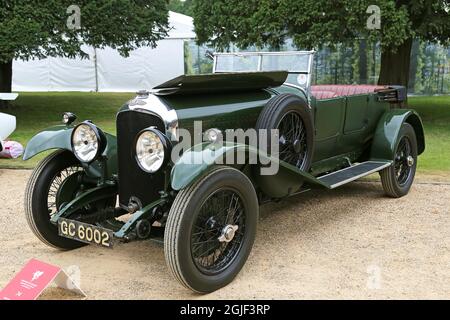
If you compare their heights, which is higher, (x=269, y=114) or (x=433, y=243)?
(x=269, y=114)

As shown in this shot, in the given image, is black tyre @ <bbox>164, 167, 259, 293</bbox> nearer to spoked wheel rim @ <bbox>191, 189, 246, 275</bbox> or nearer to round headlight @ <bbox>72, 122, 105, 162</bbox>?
spoked wheel rim @ <bbox>191, 189, 246, 275</bbox>

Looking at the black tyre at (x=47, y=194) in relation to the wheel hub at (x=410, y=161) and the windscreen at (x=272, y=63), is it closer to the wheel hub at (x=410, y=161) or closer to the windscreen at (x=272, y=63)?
the windscreen at (x=272, y=63)

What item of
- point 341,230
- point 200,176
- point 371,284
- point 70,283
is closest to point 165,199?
point 200,176

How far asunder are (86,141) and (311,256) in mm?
1963

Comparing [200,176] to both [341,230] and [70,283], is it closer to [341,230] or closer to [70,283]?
[70,283]

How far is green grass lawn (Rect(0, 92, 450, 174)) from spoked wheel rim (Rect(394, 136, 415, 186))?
1.19 meters

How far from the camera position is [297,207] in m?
5.59

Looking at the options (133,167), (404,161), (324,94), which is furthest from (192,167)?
(404,161)

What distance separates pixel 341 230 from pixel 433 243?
2.59 feet

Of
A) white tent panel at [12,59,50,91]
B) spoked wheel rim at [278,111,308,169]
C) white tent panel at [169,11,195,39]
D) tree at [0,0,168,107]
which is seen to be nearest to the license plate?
spoked wheel rim at [278,111,308,169]

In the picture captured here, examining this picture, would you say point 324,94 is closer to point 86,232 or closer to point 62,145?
point 62,145

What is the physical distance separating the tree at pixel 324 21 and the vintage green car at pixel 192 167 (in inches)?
195

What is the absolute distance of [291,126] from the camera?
438cm

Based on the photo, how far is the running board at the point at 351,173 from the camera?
4785 millimetres
